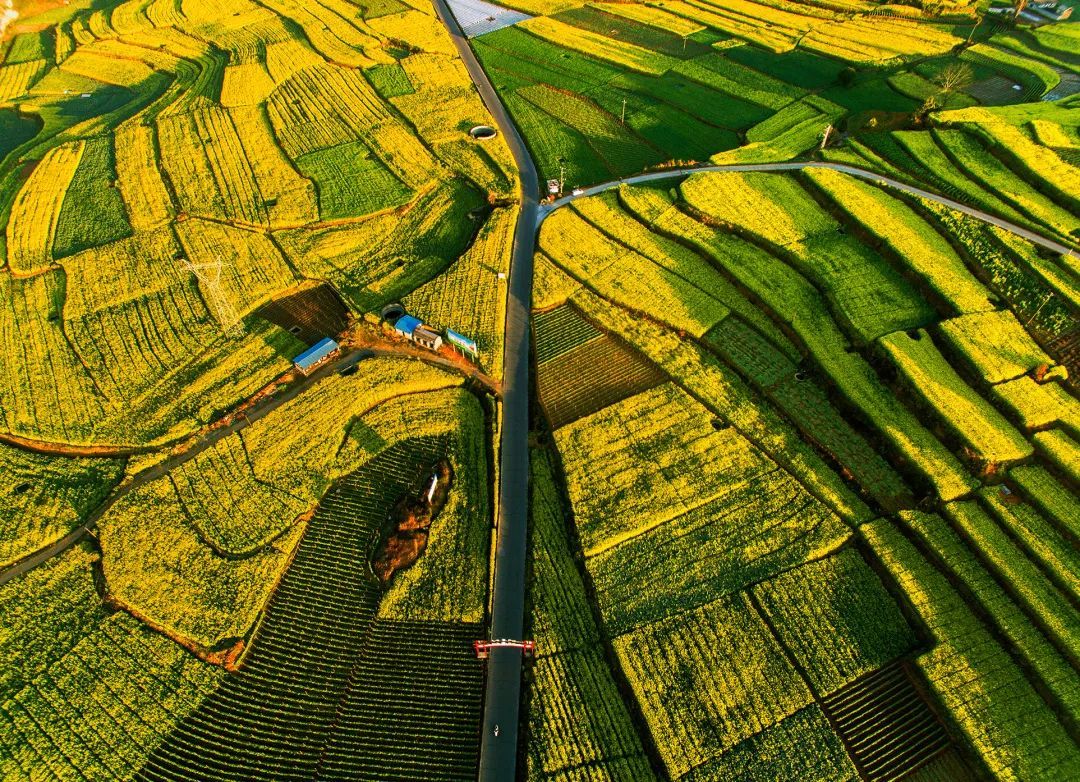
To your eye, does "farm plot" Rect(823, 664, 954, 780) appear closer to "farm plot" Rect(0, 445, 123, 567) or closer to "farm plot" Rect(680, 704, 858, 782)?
"farm plot" Rect(680, 704, 858, 782)

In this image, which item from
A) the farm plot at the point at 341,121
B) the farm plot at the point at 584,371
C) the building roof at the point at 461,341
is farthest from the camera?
the farm plot at the point at 341,121

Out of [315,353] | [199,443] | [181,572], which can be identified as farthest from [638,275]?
[181,572]

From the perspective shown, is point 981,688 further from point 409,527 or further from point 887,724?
point 409,527

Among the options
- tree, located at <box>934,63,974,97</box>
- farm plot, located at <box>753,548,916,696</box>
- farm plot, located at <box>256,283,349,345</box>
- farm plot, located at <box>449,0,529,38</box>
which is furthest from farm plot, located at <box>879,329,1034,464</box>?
farm plot, located at <box>449,0,529,38</box>

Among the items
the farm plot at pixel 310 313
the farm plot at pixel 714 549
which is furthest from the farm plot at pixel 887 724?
the farm plot at pixel 310 313

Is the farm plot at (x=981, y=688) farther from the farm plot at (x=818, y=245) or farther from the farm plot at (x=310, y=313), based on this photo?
the farm plot at (x=310, y=313)

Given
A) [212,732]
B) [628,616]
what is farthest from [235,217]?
[628,616]

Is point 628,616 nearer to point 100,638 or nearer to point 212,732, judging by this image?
point 212,732
